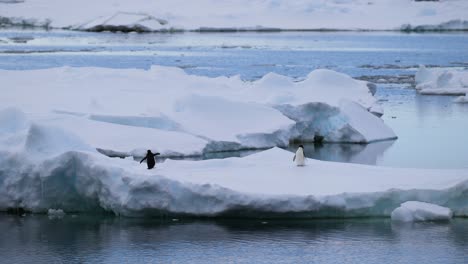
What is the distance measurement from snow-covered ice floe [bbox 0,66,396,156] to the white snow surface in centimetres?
5202

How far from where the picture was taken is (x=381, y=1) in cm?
8350

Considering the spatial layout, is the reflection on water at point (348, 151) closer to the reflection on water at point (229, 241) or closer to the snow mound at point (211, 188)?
the snow mound at point (211, 188)

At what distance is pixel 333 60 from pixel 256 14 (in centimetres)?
3344

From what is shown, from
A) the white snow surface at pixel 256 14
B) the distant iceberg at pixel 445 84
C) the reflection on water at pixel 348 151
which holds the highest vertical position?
the white snow surface at pixel 256 14

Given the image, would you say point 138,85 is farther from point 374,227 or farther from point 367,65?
point 367,65

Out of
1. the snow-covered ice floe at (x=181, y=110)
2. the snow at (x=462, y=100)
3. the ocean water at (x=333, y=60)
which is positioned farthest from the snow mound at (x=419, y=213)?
the snow at (x=462, y=100)

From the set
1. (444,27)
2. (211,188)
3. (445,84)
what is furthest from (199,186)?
(444,27)

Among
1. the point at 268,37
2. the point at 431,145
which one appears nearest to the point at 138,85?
the point at 431,145

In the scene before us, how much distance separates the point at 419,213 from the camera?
11234 mm

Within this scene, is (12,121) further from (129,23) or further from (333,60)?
(129,23)

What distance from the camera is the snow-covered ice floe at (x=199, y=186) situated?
11.2 metres

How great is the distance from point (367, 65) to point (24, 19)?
4052cm

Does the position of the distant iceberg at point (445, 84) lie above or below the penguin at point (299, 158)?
above

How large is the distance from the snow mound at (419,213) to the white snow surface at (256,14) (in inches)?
2428
